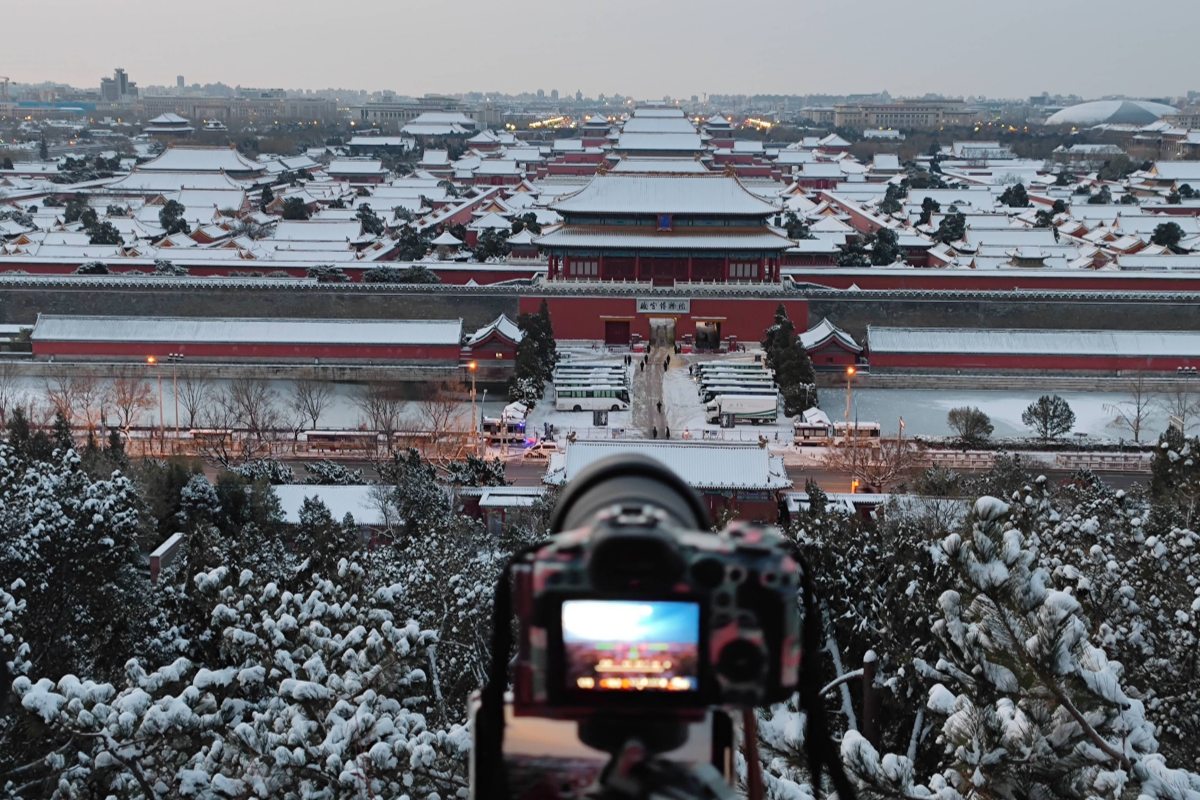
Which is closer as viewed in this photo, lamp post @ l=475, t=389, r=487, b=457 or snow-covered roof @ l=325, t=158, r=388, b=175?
lamp post @ l=475, t=389, r=487, b=457

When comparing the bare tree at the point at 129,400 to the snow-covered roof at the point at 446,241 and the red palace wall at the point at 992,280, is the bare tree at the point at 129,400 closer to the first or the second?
the snow-covered roof at the point at 446,241

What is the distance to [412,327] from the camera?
2189 centimetres

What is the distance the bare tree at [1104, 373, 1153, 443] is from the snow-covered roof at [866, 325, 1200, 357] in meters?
0.84

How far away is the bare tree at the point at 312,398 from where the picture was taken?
1822 centimetres

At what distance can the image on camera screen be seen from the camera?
1.61 meters

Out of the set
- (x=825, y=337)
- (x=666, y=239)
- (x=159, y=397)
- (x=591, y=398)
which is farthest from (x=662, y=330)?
(x=159, y=397)

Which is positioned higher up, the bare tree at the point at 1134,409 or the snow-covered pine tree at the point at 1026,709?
the snow-covered pine tree at the point at 1026,709

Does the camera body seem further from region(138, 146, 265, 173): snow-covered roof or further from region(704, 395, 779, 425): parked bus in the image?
region(138, 146, 265, 173): snow-covered roof

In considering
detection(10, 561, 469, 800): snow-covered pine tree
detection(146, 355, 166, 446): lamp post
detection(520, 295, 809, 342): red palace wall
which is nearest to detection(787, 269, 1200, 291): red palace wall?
detection(520, 295, 809, 342): red palace wall

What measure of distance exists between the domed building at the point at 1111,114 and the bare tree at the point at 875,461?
287 ft

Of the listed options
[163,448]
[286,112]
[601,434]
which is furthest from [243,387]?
[286,112]

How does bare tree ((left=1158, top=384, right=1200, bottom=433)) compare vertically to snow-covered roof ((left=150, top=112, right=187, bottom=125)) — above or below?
below

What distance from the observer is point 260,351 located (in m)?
21.5

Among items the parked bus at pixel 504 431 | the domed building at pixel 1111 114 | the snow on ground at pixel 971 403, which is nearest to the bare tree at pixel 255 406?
the parked bus at pixel 504 431
